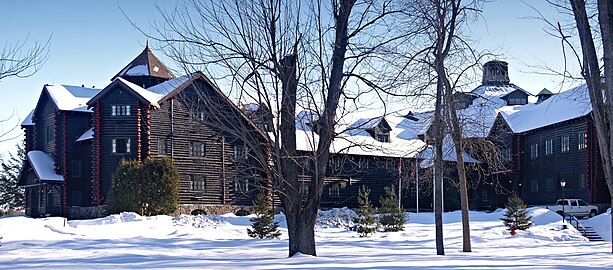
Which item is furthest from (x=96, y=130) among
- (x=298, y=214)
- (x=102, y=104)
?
(x=298, y=214)

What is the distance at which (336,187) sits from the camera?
50.7m

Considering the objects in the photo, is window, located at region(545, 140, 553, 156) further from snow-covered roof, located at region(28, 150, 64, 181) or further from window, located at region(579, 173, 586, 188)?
snow-covered roof, located at region(28, 150, 64, 181)

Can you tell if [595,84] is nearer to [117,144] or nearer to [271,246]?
[271,246]

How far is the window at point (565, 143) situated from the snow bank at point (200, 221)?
24361mm

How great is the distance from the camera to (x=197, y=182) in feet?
143

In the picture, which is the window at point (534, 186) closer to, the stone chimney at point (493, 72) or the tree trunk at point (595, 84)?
the stone chimney at point (493, 72)

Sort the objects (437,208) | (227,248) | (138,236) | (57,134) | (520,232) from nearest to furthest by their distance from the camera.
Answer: (437,208) → (227,248) → (138,236) → (520,232) → (57,134)

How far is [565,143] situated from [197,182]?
24.3m

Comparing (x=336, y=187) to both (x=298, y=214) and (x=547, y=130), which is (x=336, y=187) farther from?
(x=298, y=214)

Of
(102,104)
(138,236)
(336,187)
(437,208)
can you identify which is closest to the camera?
(437,208)

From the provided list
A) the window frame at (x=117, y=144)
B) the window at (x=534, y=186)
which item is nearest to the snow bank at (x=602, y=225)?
the window at (x=534, y=186)

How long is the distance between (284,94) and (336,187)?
35713mm

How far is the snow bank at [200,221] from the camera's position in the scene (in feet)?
114

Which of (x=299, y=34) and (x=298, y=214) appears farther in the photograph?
(x=298, y=214)
